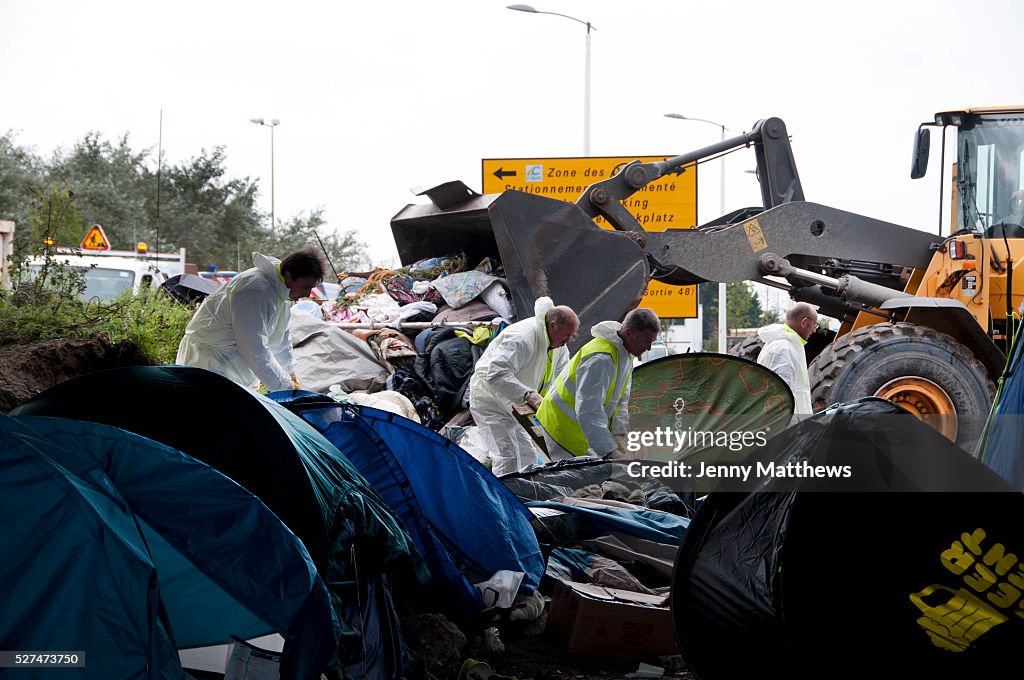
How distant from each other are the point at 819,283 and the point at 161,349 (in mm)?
6214

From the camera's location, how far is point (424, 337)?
11.2 metres

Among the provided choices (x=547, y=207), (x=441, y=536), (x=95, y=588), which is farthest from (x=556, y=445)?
(x=95, y=588)

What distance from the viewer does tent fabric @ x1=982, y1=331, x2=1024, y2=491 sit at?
4266 mm

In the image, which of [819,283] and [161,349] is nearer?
[161,349]

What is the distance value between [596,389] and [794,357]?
1.99 meters

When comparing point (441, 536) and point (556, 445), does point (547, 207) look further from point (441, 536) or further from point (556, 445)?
point (441, 536)

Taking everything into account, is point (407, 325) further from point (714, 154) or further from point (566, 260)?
point (714, 154)

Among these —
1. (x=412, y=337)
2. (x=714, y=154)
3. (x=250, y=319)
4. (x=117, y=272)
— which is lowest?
(x=412, y=337)

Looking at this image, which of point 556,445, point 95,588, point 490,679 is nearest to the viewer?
point 95,588

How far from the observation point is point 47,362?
17.3 ft

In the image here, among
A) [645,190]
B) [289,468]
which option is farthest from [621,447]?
[645,190]

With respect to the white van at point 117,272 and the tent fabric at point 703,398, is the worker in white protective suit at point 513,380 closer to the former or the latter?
the tent fabric at point 703,398

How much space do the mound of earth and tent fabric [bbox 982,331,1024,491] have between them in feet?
13.4

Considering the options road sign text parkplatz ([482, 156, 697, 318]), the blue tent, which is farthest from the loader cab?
the blue tent
